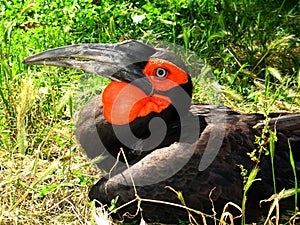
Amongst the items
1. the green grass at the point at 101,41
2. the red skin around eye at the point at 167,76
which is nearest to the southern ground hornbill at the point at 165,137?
the red skin around eye at the point at 167,76

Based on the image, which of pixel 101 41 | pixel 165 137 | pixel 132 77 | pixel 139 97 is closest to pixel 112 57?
pixel 132 77

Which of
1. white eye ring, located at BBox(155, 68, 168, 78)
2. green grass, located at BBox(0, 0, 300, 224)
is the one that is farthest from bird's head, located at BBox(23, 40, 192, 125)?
green grass, located at BBox(0, 0, 300, 224)

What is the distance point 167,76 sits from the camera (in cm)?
407

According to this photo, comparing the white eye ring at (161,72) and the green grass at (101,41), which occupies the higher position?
the white eye ring at (161,72)

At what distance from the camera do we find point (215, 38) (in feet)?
18.2

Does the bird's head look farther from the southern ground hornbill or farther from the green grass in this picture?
the green grass

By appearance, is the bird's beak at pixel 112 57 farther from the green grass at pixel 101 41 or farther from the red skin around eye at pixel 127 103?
the green grass at pixel 101 41

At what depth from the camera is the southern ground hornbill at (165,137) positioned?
371 cm

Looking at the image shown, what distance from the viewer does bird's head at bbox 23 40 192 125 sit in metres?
4.10

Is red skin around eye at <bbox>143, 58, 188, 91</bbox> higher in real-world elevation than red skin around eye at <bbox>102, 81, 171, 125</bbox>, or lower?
higher

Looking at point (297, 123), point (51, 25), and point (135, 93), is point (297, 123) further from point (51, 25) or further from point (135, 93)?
point (51, 25)

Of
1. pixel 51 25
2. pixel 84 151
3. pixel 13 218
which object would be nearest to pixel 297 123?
pixel 84 151

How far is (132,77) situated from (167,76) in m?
0.21

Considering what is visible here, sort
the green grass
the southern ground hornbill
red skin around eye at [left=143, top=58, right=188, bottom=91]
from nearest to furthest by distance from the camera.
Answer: the southern ground hornbill, red skin around eye at [left=143, top=58, right=188, bottom=91], the green grass
